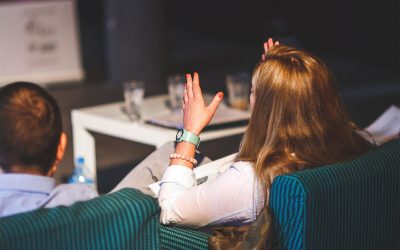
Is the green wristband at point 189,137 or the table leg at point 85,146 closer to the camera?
the green wristband at point 189,137

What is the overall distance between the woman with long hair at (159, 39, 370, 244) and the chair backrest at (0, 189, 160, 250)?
367 millimetres

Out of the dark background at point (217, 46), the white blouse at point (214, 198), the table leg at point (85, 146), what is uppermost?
the white blouse at point (214, 198)

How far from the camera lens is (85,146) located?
4578mm

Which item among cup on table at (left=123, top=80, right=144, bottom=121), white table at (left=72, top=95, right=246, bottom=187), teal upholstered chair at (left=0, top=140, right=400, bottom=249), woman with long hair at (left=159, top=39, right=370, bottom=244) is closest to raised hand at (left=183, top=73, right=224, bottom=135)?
woman with long hair at (left=159, top=39, right=370, bottom=244)

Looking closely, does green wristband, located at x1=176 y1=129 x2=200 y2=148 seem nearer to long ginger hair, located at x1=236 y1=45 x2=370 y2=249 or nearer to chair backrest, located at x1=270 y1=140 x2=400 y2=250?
long ginger hair, located at x1=236 y1=45 x2=370 y2=249

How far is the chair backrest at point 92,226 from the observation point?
1778 mm

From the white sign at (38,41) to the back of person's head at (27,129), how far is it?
20.8ft

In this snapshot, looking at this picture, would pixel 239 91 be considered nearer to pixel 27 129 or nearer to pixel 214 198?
pixel 214 198

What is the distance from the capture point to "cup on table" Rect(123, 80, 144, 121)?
13.9ft

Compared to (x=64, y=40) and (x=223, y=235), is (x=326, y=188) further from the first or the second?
(x=64, y=40)

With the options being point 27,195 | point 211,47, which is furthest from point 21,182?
point 211,47

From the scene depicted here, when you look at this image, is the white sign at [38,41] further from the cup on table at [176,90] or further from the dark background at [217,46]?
the cup on table at [176,90]

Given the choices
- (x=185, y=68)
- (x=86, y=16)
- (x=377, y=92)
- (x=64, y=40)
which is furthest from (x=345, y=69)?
(x=86, y=16)

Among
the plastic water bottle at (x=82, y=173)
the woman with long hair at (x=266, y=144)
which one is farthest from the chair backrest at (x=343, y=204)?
the plastic water bottle at (x=82, y=173)
